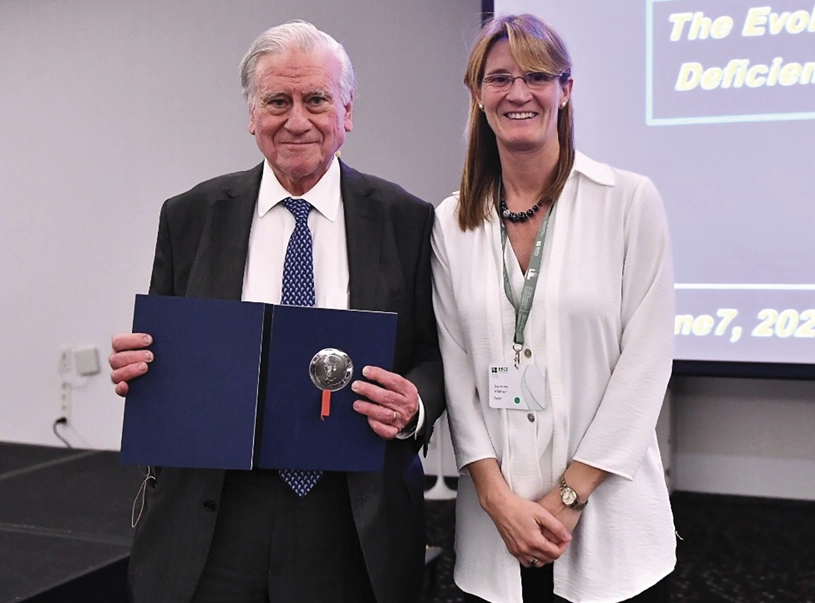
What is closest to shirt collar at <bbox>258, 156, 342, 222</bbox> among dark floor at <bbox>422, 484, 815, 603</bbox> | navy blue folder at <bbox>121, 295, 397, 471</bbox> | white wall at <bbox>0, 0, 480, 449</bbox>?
navy blue folder at <bbox>121, 295, 397, 471</bbox>

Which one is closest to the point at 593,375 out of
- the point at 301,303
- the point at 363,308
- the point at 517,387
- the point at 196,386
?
the point at 517,387

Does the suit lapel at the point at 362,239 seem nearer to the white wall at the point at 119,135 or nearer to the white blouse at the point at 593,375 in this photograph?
the white blouse at the point at 593,375

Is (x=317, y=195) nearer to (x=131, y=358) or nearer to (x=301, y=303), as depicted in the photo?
(x=301, y=303)

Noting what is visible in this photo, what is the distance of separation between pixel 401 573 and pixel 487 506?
0.70ft

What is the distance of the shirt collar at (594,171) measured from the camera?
150 cm

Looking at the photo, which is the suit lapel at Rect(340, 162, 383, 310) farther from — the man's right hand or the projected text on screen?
the projected text on screen

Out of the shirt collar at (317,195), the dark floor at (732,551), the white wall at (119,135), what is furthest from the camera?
the white wall at (119,135)

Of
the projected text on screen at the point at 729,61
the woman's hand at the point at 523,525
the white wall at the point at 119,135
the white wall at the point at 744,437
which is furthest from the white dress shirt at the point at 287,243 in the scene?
the white wall at the point at 744,437

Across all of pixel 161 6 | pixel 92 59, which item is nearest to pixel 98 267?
pixel 92 59

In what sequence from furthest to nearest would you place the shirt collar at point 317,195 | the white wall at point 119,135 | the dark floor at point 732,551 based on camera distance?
the white wall at point 119,135 < the dark floor at point 732,551 < the shirt collar at point 317,195

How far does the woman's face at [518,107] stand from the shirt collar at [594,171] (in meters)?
0.07

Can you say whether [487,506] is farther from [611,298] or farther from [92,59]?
[92,59]

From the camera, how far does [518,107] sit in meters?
1.48

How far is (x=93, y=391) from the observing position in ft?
14.5
